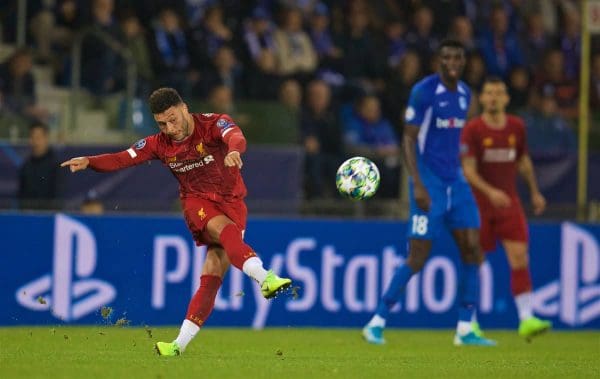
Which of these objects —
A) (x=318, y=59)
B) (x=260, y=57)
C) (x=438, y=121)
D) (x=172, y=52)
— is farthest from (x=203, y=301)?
(x=318, y=59)

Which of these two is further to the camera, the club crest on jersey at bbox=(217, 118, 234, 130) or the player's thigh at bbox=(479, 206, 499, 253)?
the player's thigh at bbox=(479, 206, 499, 253)

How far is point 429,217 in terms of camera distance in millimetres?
12469

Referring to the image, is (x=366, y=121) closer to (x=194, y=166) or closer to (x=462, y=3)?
(x=462, y=3)

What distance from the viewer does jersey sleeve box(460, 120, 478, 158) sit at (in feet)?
43.9

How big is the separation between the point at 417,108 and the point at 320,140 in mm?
4652

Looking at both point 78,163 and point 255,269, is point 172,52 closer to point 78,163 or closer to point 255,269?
point 78,163

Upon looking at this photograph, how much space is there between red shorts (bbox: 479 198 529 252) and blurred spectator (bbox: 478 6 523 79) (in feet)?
24.1

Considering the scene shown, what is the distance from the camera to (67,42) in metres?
17.3

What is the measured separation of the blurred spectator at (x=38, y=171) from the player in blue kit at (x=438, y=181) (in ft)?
14.1

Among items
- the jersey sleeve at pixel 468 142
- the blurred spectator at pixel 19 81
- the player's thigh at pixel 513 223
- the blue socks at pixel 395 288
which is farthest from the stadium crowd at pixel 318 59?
the blue socks at pixel 395 288

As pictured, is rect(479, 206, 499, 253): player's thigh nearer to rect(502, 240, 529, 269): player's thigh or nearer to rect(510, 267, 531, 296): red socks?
rect(502, 240, 529, 269): player's thigh

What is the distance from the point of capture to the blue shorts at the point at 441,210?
12.5m

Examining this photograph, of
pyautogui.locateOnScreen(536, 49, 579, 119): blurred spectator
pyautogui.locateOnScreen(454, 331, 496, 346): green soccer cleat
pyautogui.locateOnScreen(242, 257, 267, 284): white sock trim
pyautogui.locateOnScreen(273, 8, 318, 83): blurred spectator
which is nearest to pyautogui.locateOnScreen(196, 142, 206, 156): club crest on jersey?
pyautogui.locateOnScreen(242, 257, 267, 284): white sock trim

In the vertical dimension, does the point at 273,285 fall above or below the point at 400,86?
below
